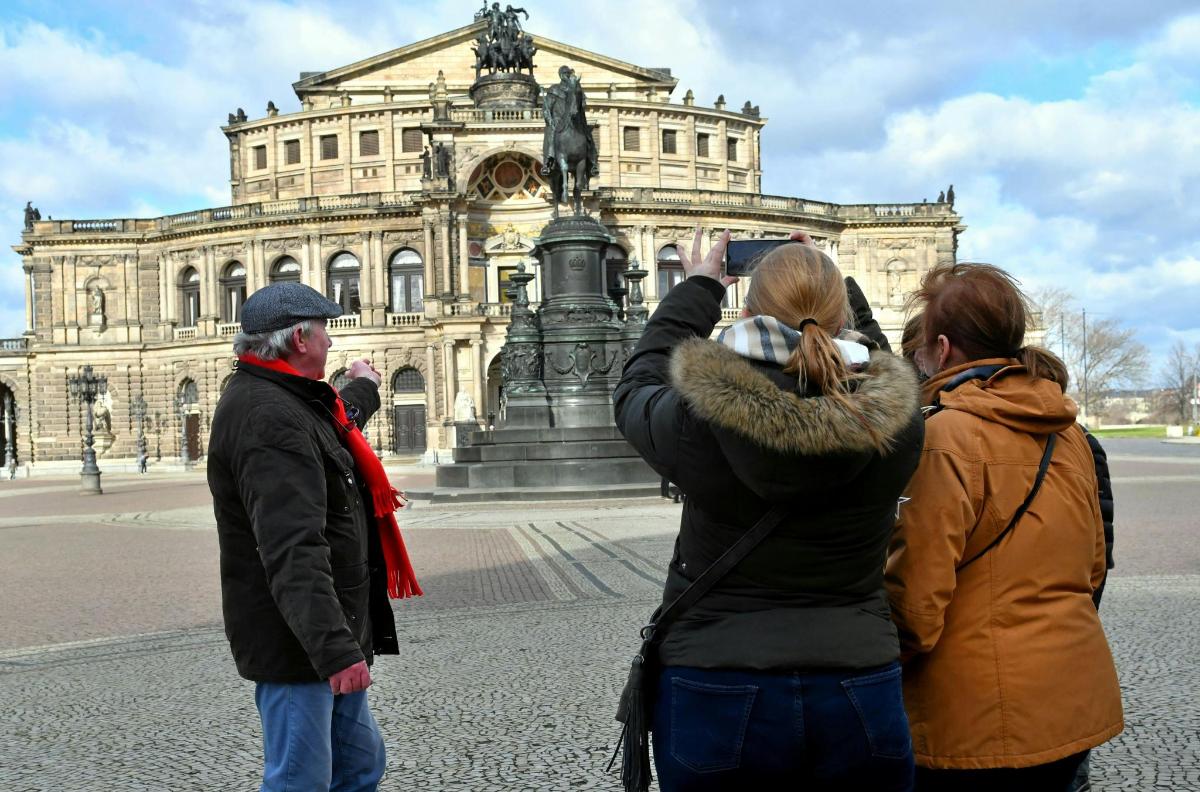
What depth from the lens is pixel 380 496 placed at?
3.61 metres

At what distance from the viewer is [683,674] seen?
100 inches

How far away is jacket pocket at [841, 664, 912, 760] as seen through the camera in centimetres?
250

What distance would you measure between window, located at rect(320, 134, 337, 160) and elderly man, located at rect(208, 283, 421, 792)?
212ft

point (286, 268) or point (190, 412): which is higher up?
point (286, 268)

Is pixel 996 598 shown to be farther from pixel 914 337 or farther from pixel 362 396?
pixel 362 396

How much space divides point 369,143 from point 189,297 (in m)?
13.4

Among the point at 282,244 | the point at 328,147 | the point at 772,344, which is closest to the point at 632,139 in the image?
the point at 328,147

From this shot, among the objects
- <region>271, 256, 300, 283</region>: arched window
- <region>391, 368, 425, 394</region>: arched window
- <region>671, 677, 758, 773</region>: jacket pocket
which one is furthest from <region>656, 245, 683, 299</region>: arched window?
<region>671, 677, 758, 773</region>: jacket pocket

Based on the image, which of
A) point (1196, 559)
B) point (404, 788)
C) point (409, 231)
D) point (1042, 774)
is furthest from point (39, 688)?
point (409, 231)

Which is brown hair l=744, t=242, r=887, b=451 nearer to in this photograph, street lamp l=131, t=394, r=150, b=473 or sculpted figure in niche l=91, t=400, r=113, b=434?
sculpted figure in niche l=91, t=400, r=113, b=434

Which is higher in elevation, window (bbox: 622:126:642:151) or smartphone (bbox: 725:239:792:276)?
window (bbox: 622:126:642:151)

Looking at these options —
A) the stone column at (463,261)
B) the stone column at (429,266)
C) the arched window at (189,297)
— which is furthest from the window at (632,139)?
the arched window at (189,297)

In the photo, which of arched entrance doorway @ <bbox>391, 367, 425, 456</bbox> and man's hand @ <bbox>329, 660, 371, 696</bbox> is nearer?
man's hand @ <bbox>329, 660, 371, 696</bbox>

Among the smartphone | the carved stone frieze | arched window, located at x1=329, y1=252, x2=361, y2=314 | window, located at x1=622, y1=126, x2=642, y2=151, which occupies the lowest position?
the smartphone
